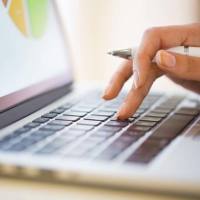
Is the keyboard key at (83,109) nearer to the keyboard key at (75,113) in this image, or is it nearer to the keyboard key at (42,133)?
the keyboard key at (75,113)

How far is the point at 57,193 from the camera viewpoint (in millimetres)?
427

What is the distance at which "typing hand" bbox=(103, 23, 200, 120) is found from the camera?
637 millimetres

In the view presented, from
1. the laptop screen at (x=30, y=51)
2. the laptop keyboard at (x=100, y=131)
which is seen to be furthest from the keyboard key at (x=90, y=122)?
the laptop screen at (x=30, y=51)

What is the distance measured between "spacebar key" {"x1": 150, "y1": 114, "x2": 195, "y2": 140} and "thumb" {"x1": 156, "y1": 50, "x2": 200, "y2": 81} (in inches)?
2.3

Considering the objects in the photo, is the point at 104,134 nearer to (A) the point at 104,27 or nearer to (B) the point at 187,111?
(B) the point at 187,111

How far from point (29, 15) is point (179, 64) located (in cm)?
27

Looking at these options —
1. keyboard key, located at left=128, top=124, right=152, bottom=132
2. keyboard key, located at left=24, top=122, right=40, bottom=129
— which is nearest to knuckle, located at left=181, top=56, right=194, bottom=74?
keyboard key, located at left=128, top=124, right=152, bottom=132

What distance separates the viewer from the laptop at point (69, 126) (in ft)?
1.42

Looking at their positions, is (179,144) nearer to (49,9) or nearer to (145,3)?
(49,9)

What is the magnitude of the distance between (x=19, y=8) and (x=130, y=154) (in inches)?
14.2

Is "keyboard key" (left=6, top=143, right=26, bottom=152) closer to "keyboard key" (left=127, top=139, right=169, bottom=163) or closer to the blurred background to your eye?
"keyboard key" (left=127, top=139, right=169, bottom=163)

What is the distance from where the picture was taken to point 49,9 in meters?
0.86

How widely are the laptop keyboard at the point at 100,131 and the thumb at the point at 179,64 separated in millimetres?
61

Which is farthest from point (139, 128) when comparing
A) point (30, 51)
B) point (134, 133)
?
point (30, 51)
